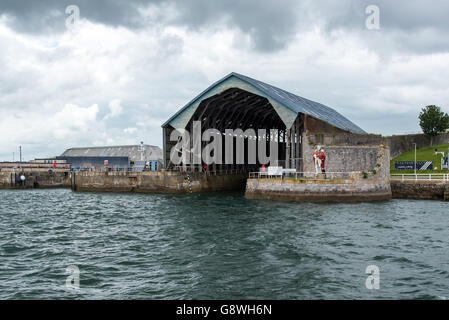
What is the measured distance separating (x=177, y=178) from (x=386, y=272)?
42174 millimetres

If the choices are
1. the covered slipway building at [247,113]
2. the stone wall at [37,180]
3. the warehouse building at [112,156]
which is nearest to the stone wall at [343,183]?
the covered slipway building at [247,113]

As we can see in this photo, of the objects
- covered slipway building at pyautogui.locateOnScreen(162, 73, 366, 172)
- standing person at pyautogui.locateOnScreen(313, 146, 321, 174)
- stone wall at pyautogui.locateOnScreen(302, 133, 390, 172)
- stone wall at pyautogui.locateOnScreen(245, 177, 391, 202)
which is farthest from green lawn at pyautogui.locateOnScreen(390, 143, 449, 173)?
standing person at pyautogui.locateOnScreen(313, 146, 321, 174)

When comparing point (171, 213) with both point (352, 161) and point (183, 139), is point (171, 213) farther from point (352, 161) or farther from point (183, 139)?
point (183, 139)

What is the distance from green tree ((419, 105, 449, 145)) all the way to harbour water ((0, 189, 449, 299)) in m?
64.3

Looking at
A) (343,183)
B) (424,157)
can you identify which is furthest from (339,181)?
(424,157)

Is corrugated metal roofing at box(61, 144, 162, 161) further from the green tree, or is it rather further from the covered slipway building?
the green tree

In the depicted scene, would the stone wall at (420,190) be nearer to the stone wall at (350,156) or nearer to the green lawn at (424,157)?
the stone wall at (350,156)

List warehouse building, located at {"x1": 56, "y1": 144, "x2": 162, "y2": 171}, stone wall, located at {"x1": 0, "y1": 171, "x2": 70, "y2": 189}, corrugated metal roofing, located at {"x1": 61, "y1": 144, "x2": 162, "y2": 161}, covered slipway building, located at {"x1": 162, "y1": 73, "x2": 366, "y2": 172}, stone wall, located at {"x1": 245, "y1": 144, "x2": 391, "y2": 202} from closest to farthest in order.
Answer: stone wall, located at {"x1": 245, "y1": 144, "x2": 391, "y2": 202}
covered slipway building, located at {"x1": 162, "y1": 73, "x2": 366, "y2": 172}
stone wall, located at {"x1": 0, "y1": 171, "x2": 70, "y2": 189}
warehouse building, located at {"x1": 56, "y1": 144, "x2": 162, "y2": 171}
corrugated metal roofing, located at {"x1": 61, "y1": 144, "x2": 162, "y2": 161}

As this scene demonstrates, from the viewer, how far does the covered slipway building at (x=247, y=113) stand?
1970 inches

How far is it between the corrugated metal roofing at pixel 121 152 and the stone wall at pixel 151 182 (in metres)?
47.4

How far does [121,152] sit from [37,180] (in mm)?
35297

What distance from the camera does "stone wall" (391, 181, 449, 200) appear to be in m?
44.4

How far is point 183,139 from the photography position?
5997 centimetres
